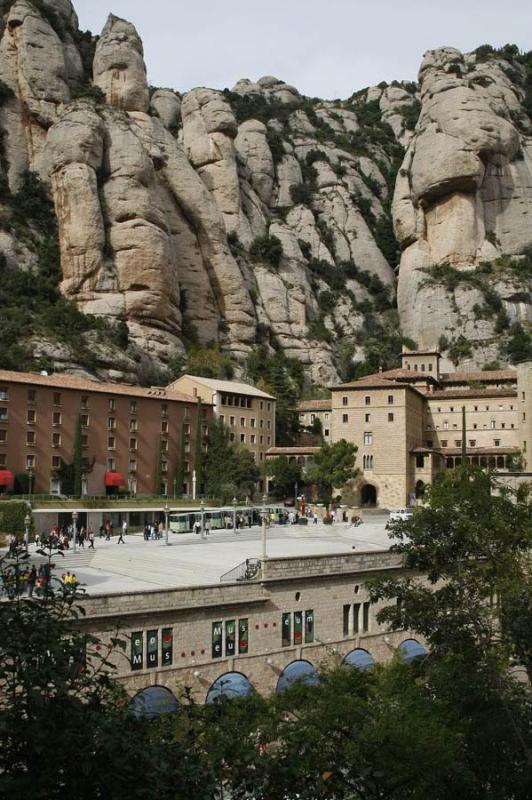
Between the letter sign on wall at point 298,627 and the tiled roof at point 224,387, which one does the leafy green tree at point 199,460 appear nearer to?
the tiled roof at point 224,387

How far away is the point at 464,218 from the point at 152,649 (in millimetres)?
90671

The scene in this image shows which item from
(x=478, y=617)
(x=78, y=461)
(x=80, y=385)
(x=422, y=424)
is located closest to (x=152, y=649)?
(x=478, y=617)

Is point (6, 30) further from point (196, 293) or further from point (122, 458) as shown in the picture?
point (122, 458)

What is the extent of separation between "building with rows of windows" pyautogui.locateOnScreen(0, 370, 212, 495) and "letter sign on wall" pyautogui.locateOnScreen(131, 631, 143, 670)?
104 feet

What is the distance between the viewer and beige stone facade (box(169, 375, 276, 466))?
245 feet

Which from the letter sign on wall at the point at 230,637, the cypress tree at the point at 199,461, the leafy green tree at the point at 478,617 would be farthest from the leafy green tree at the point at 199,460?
the leafy green tree at the point at 478,617

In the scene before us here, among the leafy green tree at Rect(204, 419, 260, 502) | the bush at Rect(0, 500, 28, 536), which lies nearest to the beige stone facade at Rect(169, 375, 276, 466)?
the leafy green tree at Rect(204, 419, 260, 502)

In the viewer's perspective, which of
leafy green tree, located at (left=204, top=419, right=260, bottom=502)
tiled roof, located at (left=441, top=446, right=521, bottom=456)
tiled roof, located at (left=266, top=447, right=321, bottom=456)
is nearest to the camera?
leafy green tree, located at (left=204, top=419, right=260, bottom=502)

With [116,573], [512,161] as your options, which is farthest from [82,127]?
[116,573]

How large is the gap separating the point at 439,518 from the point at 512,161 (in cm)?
10100

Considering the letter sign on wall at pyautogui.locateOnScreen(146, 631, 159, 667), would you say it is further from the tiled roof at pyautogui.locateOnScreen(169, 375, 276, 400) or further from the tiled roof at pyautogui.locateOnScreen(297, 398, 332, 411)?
the tiled roof at pyautogui.locateOnScreen(297, 398, 332, 411)

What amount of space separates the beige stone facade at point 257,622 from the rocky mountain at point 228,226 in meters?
45.6

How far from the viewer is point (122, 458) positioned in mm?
64188

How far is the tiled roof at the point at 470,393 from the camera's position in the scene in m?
81.2
